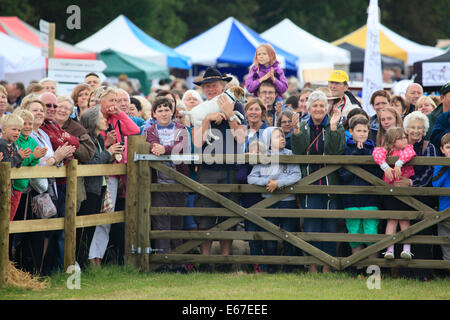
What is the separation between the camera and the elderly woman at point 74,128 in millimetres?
8711

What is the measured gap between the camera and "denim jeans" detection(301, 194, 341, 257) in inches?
342

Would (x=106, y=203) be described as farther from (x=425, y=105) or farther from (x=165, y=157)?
(x=425, y=105)

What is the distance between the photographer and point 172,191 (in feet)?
28.4

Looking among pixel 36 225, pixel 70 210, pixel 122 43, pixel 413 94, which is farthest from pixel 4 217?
pixel 122 43

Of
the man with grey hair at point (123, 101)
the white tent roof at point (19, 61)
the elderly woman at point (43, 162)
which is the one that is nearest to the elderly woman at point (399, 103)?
the man with grey hair at point (123, 101)

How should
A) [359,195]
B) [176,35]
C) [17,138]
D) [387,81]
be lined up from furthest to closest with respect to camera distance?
[176,35]
[387,81]
[359,195]
[17,138]

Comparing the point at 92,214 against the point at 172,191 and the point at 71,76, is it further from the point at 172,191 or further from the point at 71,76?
the point at 71,76

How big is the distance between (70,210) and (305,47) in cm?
2284

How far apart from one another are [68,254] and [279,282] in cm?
231

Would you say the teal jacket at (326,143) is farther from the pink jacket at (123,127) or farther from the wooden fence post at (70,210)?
the wooden fence post at (70,210)

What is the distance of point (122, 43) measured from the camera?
87.5ft

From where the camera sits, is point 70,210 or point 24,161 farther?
point 70,210

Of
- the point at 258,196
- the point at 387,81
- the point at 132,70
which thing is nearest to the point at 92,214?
the point at 258,196

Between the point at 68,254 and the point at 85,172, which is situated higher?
the point at 85,172
